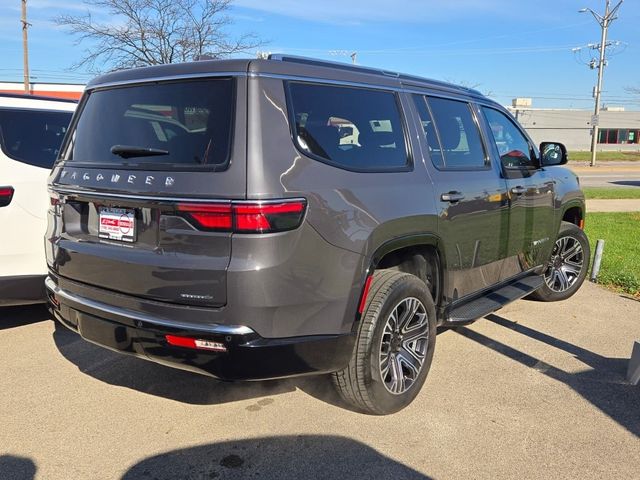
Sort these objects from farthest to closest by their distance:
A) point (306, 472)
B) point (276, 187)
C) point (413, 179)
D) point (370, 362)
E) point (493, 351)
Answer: point (493, 351), point (413, 179), point (370, 362), point (306, 472), point (276, 187)

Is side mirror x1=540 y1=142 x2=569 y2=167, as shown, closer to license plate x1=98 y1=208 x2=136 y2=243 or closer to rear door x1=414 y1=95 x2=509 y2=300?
rear door x1=414 y1=95 x2=509 y2=300

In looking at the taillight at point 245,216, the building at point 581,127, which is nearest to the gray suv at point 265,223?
the taillight at point 245,216

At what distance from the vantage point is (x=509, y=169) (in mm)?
4719

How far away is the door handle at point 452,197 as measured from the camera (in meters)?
3.78

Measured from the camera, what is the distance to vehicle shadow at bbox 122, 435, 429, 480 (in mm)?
2875

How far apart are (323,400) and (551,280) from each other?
11.5 ft

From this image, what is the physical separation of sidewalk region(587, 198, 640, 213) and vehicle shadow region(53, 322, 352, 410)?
38.2 ft

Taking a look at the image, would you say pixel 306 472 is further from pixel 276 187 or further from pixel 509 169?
pixel 509 169

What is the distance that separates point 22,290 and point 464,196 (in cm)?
347

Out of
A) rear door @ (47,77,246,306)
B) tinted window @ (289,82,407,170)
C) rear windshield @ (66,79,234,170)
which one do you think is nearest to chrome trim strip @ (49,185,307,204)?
rear door @ (47,77,246,306)

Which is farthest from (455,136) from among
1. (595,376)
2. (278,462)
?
(278,462)

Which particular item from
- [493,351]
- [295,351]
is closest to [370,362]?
[295,351]

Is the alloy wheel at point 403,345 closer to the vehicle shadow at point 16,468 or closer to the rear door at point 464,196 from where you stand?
the rear door at point 464,196

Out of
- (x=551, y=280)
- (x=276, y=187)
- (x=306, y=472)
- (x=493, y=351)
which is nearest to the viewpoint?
(x=276, y=187)
